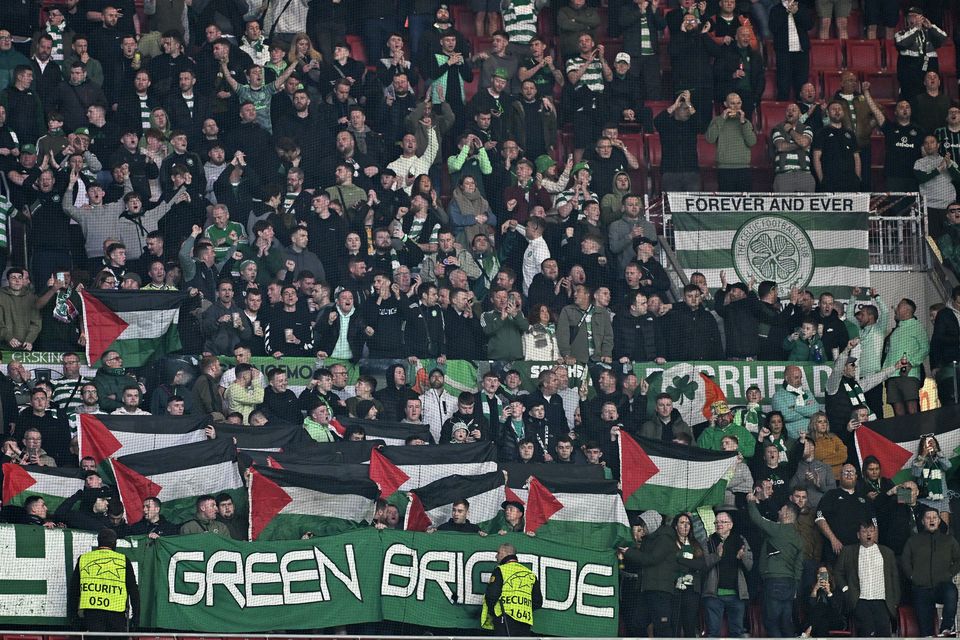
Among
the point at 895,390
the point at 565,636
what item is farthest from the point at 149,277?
the point at 895,390

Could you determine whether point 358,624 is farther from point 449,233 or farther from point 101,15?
point 101,15

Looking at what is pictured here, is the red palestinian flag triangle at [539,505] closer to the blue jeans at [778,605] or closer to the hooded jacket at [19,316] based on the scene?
the blue jeans at [778,605]

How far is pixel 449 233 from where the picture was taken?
1888 centimetres

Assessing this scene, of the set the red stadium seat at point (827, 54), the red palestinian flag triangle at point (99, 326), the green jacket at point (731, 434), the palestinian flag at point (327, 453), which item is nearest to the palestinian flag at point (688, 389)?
the green jacket at point (731, 434)

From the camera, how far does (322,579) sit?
1563 centimetres

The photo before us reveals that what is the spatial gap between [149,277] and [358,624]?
4396 mm

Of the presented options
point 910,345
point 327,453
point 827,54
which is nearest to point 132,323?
point 327,453

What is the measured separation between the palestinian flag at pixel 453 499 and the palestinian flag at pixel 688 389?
8.14 ft

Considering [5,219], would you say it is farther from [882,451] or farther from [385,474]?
[882,451]

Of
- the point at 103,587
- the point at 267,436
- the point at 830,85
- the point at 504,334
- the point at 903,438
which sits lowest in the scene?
the point at 103,587

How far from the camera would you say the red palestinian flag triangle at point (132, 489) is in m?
15.8

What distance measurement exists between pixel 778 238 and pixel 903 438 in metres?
3.28

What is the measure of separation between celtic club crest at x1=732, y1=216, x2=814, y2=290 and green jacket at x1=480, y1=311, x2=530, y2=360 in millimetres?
2968

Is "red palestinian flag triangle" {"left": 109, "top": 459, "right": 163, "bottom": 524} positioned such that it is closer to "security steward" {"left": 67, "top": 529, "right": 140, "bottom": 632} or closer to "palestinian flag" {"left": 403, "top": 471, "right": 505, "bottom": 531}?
"security steward" {"left": 67, "top": 529, "right": 140, "bottom": 632}
